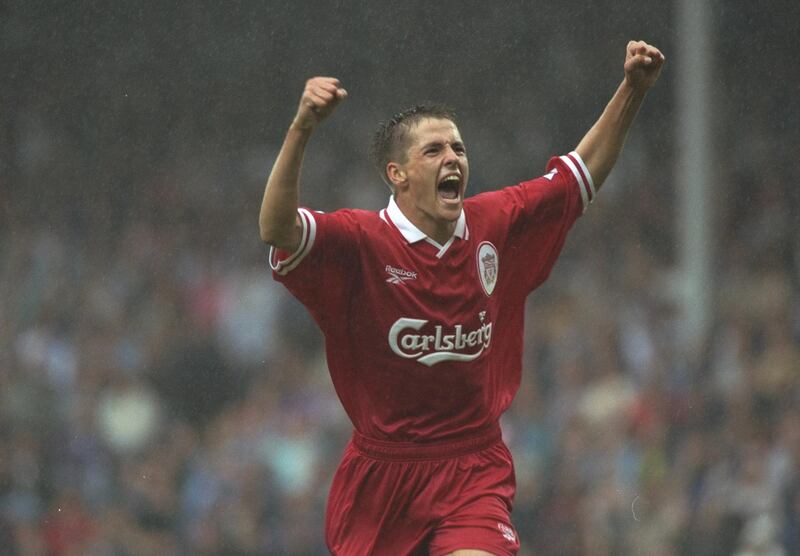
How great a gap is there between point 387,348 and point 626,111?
45.9 inches

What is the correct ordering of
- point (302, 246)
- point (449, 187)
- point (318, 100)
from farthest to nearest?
point (449, 187) → point (302, 246) → point (318, 100)

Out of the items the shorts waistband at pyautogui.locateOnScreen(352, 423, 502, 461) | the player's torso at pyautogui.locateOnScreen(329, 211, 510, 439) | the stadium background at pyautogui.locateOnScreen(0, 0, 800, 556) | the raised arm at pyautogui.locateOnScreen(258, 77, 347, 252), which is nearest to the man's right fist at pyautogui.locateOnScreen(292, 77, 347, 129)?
the raised arm at pyautogui.locateOnScreen(258, 77, 347, 252)

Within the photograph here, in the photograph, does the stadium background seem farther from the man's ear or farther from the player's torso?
the man's ear

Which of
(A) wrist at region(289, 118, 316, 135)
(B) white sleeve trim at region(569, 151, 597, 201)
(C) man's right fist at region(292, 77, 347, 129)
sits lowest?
(B) white sleeve trim at region(569, 151, 597, 201)

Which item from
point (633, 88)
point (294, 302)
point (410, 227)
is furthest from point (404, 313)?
point (294, 302)

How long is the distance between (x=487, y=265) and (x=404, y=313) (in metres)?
0.35

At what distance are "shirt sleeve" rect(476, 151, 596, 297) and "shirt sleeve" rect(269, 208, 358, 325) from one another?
24.0 inches

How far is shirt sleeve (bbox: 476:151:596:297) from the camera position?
483 centimetres

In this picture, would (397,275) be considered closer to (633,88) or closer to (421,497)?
(421,497)

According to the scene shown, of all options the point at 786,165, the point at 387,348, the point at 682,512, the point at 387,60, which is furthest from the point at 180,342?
the point at 387,348

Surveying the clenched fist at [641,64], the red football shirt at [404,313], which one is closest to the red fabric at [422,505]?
the red football shirt at [404,313]

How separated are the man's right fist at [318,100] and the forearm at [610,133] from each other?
1.11 meters

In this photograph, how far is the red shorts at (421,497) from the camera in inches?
176

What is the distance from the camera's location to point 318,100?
4.07m
